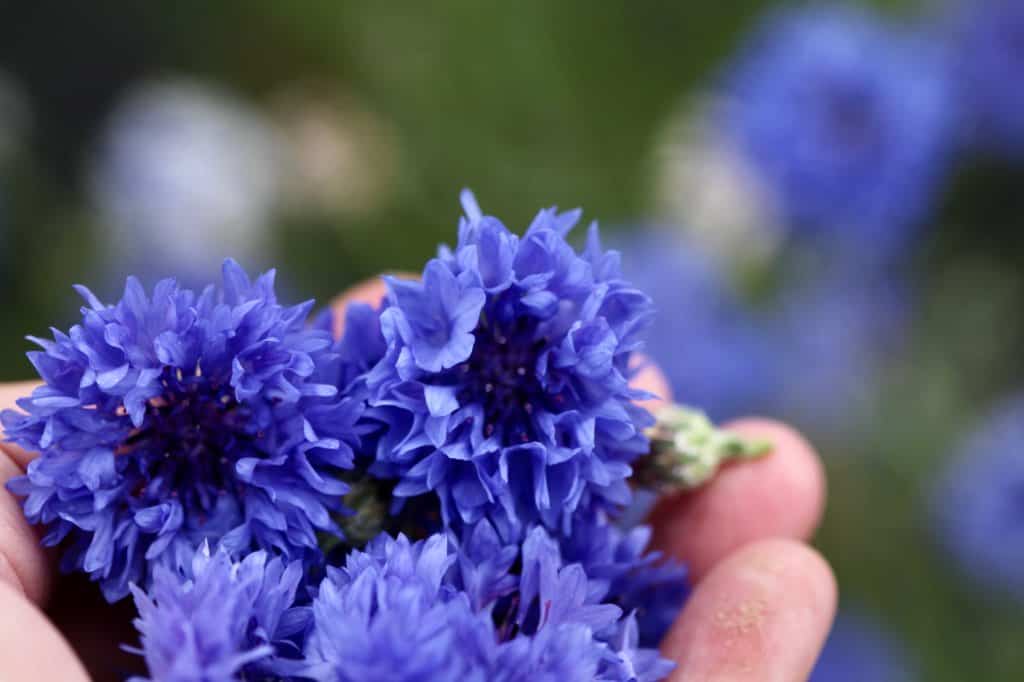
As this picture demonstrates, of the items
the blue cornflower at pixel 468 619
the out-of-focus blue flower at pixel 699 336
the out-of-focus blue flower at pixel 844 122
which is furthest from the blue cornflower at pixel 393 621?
the out-of-focus blue flower at pixel 844 122

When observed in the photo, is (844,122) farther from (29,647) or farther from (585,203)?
(29,647)

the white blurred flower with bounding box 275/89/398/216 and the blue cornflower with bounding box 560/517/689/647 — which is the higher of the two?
the white blurred flower with bounding box 275/89/398/216

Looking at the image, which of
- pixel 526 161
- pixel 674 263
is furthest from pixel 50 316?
pixel 674 263

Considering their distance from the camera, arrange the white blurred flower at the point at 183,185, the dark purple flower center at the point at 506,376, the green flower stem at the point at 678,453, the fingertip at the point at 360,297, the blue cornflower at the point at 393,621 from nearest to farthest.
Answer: the blue cornflower at the point at 393,621, the dark purple flower center at the point at 506,376, the green flower stem at the point at 678,453, the fingertip at the point at 360,297, the white blurred flower at the point at 183,185

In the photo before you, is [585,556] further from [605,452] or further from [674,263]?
[674,263]

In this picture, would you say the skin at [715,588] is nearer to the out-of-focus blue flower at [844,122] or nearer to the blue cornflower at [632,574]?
the blue cornflower at [632,574]

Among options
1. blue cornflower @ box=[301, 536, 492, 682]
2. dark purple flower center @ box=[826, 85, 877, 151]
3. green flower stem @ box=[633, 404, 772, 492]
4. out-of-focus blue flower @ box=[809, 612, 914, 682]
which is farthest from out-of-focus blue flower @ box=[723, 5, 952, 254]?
blue cornflower @ box=[301, 536, 492, 682]

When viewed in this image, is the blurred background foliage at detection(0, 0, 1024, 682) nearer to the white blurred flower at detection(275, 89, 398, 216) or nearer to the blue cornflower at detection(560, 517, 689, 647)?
the white blurred flower at detection(275, 89, 398, 216)
